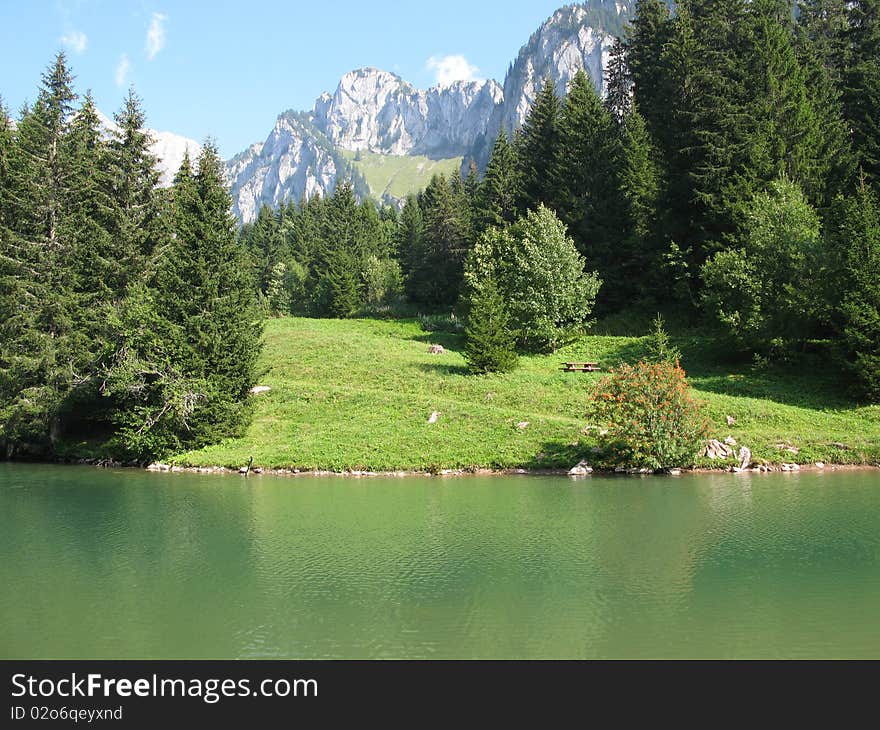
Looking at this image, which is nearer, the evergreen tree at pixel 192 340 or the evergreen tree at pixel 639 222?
the evergreen tree at pixel 192 340

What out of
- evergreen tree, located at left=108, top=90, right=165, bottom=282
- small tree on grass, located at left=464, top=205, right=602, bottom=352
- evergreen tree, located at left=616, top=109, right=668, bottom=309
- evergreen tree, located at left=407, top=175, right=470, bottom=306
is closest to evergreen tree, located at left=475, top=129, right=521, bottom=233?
evergreen tree, located at left=407, top=175, right=470, bottom=306

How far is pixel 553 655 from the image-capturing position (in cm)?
1079

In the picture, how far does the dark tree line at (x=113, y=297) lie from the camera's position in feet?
108

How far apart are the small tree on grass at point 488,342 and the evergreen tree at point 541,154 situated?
24.4m

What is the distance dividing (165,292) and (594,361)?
88.6 feet

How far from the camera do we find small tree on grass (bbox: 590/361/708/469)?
27.3 meters

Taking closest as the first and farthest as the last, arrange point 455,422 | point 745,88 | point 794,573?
point 794,573 → point 455,422 → point 745,88

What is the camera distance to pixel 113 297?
37.4 metres

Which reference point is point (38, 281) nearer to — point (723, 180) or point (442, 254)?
point (442, 254)

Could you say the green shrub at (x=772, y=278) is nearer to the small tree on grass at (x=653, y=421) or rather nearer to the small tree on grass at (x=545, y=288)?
the small tree on grass at (x=545, y=288)

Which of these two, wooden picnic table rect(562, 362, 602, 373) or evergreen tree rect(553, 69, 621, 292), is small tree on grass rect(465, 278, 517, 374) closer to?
wooden picnic table rect(562, 362, 602, 373)

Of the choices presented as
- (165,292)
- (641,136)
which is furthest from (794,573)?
(641,136)

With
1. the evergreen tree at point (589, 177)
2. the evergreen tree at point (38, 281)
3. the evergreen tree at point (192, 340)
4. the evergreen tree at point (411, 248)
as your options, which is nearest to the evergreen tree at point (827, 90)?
the evergreen tree at point (589, 177)
